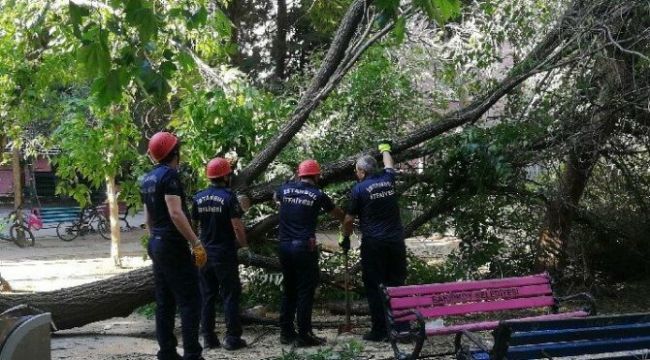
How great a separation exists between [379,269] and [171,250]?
2069 mm

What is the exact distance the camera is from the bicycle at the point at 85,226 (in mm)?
19312

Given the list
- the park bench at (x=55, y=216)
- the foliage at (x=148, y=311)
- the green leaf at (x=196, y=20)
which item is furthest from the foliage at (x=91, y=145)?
the park bench at (x=55, y=216)

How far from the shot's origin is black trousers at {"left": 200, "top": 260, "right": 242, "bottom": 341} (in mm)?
6332

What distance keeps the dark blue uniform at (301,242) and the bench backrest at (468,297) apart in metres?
1.13

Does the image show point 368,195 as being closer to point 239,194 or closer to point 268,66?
point 239,194

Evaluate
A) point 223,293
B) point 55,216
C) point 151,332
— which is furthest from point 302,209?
point 55,216

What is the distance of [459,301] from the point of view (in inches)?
224

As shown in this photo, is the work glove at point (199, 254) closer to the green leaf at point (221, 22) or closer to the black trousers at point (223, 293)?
the black trousers at point (223, 293)

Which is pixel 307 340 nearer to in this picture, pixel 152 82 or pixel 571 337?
pixel 571 337

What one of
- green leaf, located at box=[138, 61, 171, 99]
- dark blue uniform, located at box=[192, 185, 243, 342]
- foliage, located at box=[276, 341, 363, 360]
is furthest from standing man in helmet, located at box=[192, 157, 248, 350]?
green leaf, located at box=[138, 61, 171, 99]

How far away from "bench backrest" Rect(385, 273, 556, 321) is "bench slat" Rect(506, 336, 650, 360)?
4.50 feet

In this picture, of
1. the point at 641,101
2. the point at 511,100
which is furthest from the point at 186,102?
the point at 641,101

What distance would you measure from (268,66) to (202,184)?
532 inches

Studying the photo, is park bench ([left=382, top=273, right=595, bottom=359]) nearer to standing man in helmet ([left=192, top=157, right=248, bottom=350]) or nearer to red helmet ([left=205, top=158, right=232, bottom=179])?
standing man in helmet ([left=192, top=157, right=248, bottom=350])
